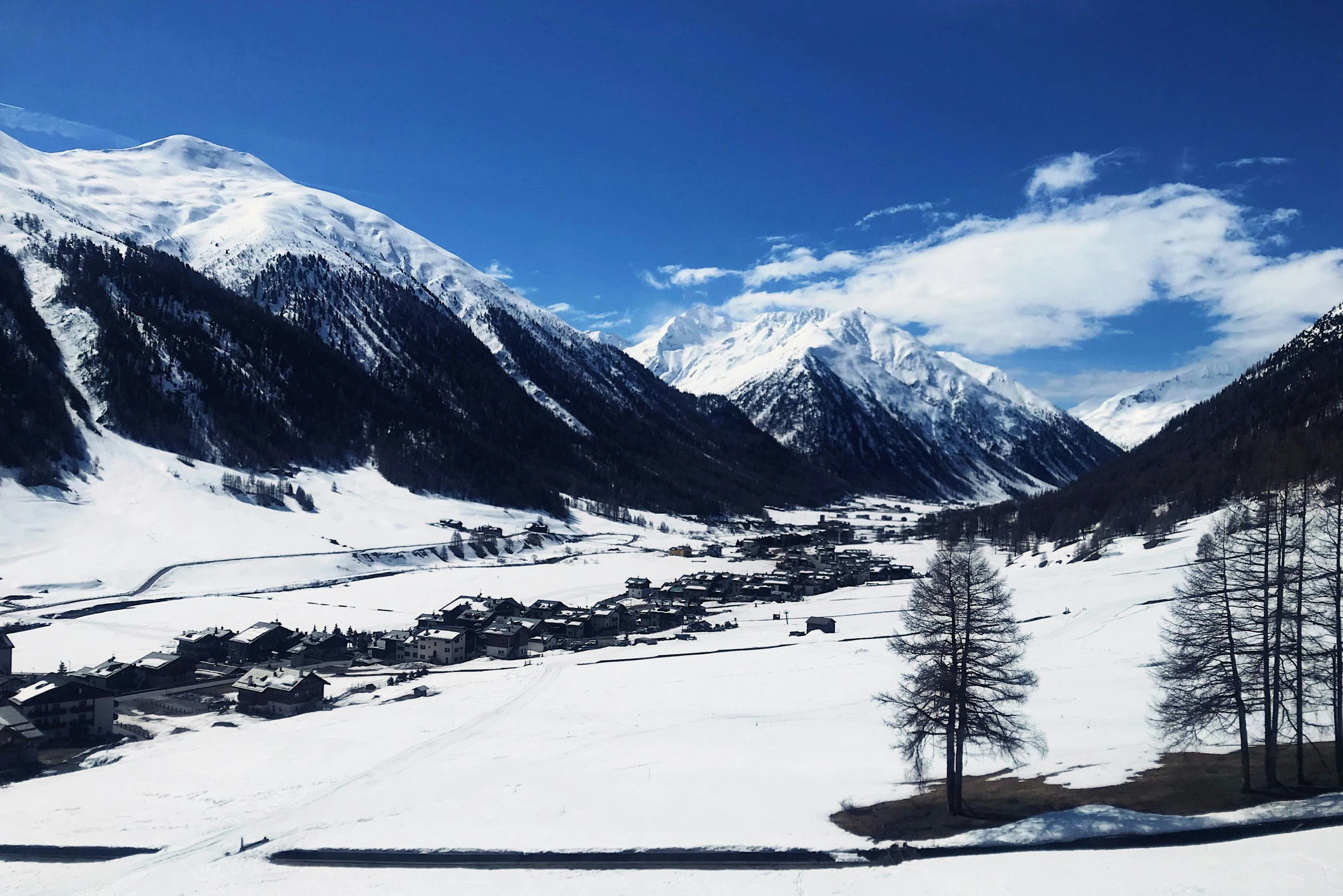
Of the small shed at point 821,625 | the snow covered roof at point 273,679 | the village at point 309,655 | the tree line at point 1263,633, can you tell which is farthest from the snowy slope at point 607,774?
the small shed at point 821,625

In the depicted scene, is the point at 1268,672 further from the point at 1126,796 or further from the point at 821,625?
the point at 821,625

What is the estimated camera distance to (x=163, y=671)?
175ft

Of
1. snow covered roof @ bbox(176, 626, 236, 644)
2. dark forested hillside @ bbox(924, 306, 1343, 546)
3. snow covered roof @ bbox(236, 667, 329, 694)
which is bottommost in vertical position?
snow covered roof @ bbox(236, 667, 329, 694)

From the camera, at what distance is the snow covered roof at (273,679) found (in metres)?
47.5

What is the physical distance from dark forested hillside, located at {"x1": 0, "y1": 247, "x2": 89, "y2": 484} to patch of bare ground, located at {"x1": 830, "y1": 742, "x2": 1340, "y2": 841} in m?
134

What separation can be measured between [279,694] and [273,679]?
1859 mm

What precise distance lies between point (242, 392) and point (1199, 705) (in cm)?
19471

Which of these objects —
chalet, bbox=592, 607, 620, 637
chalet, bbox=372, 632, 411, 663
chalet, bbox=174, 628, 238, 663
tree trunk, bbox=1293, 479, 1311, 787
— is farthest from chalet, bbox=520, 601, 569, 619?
tree trunk, bbox=1293, 479, 1311, 787

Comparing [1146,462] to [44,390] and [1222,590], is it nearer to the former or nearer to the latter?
[1222,590]

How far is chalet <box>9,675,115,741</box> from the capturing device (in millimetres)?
39719

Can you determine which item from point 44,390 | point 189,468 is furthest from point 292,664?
point 44,390

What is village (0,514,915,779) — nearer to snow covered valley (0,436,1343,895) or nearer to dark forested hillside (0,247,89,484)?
snow covered valley (0,436,1343,895)

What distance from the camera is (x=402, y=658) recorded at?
6394cm

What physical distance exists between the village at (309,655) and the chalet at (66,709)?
0.06 metres
